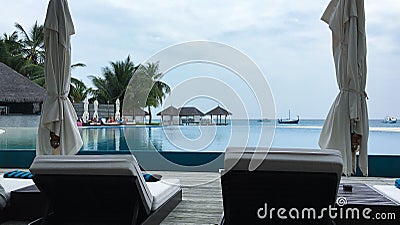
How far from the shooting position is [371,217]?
2.79m

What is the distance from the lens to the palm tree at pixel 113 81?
14.7 metres

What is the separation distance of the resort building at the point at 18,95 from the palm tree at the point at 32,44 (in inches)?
122

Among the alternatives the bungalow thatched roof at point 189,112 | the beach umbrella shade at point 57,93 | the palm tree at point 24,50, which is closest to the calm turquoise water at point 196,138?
the bungalow thatched roof at point 189,112

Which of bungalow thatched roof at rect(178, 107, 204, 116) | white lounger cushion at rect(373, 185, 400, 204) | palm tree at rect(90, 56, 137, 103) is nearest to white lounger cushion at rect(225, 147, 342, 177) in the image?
white lounger cushion at rect(373, 185, 400, 204)

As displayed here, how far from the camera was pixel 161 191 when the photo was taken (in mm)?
3387

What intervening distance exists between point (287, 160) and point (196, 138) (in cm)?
450

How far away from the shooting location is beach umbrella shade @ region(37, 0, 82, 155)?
12.9 ft

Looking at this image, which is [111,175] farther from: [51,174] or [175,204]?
[175,204]

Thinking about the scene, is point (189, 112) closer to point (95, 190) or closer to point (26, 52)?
point (95, 190)

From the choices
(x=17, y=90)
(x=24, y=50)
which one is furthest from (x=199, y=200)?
(x=24, y=50)

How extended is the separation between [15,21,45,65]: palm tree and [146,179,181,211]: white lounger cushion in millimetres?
15001

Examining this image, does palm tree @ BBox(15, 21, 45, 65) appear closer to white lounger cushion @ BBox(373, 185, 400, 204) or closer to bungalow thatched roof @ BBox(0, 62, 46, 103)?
bungalow thatched roof @ BBox(0, 62, 46, 103)

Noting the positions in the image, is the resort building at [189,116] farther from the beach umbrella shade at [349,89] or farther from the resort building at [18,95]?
the resort building at [18,95]

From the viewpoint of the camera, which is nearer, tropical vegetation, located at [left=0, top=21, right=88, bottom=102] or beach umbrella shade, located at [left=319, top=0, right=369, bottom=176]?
beach umbrella shade, located at [left=319, top=0, right=369, bottom=176]
